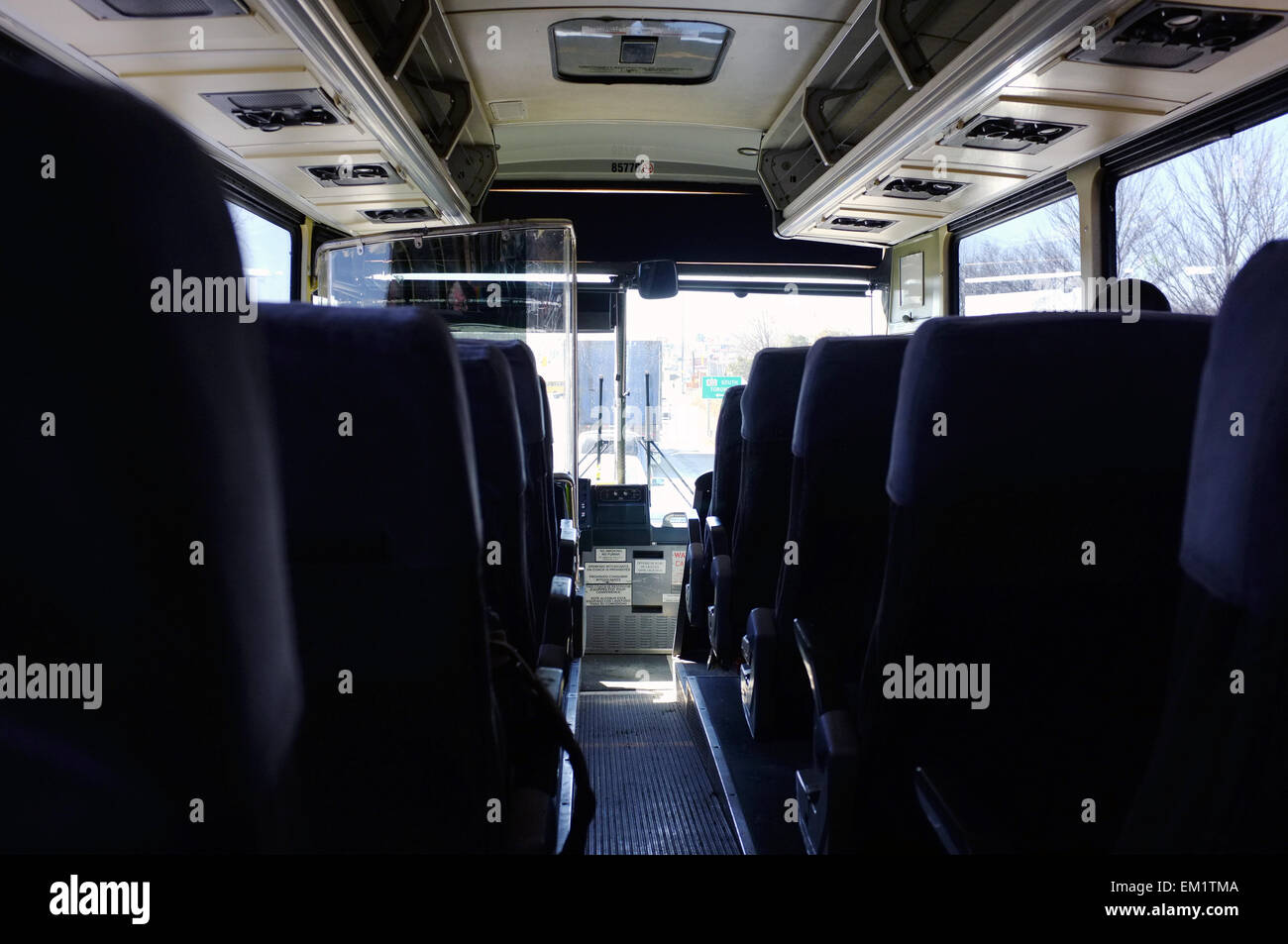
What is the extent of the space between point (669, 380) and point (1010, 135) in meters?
2.97

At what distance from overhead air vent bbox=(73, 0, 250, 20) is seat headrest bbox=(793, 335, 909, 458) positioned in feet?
6.48

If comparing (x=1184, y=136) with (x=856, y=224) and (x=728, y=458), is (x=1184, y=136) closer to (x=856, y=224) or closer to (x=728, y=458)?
(x=856, y=224)

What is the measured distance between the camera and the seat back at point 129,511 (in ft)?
1.51

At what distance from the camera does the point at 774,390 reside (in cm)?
257

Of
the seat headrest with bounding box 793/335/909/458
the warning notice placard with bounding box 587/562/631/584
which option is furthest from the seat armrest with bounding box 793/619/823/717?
the warning notice placard with bounding box 587/562/631/584

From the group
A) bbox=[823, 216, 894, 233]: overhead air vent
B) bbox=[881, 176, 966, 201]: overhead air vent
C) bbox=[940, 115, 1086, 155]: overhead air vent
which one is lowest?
bbox=[940, 115, 1086, 155]: overhead air vent

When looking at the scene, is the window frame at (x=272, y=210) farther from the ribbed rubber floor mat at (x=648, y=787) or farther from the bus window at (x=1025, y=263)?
the bus window at (x=1025, y=263)

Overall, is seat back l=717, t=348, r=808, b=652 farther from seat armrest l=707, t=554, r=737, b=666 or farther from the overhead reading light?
the overhead reading light

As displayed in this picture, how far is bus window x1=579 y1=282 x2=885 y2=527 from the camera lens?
19.0 feet

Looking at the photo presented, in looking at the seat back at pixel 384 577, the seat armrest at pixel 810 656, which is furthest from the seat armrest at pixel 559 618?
the seat back at pixel 384 577

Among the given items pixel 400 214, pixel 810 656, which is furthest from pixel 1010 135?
pixel 400 214

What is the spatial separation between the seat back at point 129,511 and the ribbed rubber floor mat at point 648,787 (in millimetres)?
1974
